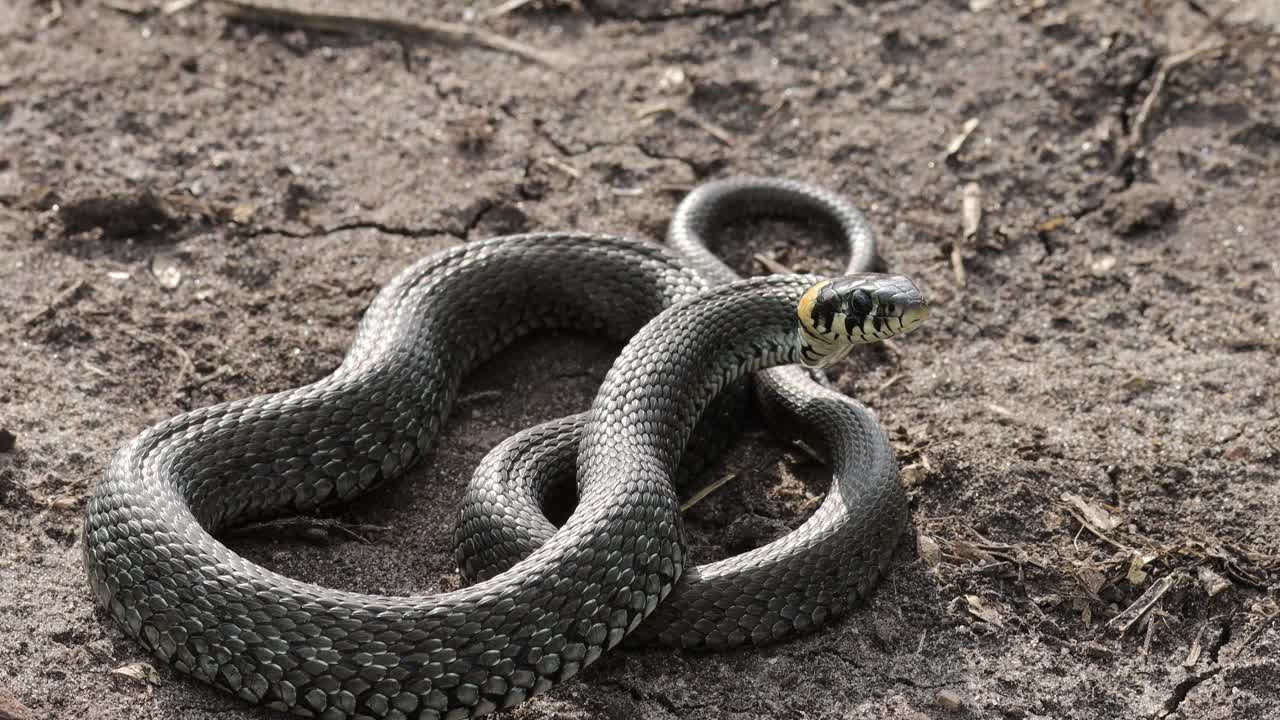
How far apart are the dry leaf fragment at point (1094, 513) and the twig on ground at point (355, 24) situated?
521cm

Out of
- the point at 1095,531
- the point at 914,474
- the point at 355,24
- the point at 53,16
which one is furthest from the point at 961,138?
the point at 53,16

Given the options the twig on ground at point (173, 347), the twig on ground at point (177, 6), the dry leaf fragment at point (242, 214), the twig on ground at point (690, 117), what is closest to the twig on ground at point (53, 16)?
the twig on ground at point (177, 6)

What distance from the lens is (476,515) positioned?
5.29m

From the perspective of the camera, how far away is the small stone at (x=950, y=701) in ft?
16.1

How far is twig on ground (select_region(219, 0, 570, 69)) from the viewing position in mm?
9172

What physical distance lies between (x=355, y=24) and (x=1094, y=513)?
6222 millimetres

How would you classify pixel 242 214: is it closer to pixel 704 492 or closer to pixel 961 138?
pixel 704 492

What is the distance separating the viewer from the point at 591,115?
853 centimetres

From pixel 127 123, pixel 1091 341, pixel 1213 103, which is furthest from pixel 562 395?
pixel 1213 103

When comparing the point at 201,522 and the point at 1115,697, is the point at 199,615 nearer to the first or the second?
the point at 201,522

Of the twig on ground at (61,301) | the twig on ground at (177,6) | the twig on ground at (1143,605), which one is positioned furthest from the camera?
the twig on ground at (177,6)

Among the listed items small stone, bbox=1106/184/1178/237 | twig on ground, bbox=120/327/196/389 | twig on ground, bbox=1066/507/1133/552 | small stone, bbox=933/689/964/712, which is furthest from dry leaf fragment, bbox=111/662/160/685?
small stone, bbox=1106/184/1178/237

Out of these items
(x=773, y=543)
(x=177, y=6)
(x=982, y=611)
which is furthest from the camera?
(x=177, y=6)

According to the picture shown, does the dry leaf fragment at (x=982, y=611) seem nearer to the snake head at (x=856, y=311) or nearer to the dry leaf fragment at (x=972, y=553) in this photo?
the dry leaf fragment at (x=972, y=553)
